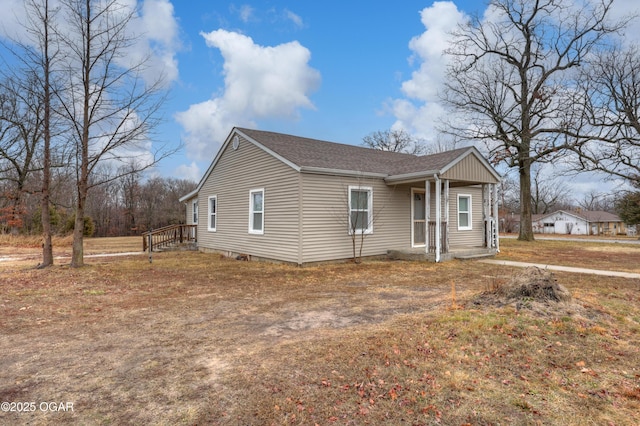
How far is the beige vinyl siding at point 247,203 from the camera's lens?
36.5 ft

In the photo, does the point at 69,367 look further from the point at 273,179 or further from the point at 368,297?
the point at 273,179

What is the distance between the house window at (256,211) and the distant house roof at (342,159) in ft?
5.82

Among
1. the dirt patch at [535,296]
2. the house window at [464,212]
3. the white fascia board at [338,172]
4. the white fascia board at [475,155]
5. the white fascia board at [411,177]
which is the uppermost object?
the white fascia board at [475,155]

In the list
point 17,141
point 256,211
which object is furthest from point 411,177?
point 17,141

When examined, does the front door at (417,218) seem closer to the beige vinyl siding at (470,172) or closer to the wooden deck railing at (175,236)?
the beige vinyl siding at (470,172)

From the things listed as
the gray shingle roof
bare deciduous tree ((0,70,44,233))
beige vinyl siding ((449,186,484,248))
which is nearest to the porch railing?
the gray shingle roof

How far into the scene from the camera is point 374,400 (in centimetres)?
287

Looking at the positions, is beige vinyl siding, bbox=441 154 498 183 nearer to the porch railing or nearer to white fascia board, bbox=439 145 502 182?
white fascia board, bbox=439 145 502 182

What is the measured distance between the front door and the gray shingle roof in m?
1.36

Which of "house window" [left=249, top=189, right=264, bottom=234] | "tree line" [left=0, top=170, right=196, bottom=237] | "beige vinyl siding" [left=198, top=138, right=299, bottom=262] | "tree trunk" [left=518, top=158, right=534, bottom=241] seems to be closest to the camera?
"beige vinyl siding" [left=198, top=138, right=299, bottom=262]

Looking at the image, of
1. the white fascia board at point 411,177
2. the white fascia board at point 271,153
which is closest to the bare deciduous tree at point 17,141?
the white fascia board at point 271,153

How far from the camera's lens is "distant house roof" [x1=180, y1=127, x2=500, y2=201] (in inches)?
444

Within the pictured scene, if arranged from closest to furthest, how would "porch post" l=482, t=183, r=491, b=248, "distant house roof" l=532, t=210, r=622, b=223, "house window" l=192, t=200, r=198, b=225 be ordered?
"porch post" l=482, t=183, r=491, b=248
"house window" l=192, t=200, r=198, b=225
"distant house roof" l=532, t=210, r=622, b=223

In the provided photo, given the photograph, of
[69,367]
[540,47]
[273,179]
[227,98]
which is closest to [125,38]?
[273,179]
